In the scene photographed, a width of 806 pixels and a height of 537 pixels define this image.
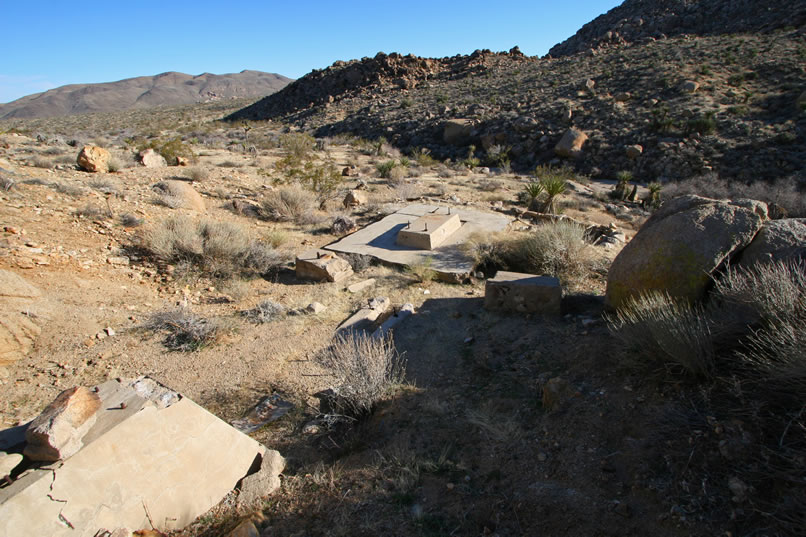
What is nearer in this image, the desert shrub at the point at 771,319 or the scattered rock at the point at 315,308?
the desert shrub at the point at 771,319

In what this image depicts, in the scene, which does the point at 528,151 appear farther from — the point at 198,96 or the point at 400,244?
the point at 198,96

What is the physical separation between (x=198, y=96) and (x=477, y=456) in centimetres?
11873

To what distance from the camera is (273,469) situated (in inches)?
116

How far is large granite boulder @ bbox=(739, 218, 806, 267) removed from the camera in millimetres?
3234

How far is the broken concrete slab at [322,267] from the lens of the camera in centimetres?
650

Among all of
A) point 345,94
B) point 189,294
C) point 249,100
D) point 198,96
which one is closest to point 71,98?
point 198,96

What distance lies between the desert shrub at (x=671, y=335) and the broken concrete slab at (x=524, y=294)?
1268 mm

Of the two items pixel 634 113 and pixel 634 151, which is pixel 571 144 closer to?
pixel 634 151

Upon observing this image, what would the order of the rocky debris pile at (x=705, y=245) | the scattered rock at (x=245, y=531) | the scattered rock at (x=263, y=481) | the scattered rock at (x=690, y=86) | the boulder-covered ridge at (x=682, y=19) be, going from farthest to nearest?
the boulder-covered ridge at (x=682, y=19)
the scattered rock at (x=690, y=86)
the rocky debris pile at (x=705, y=245)
the scattered rock at (x=263, y=481)
the scattered rock at (x=245, y=531)

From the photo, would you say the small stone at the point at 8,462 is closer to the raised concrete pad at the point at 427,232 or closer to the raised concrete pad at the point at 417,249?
the raised concrete pad at the point at 417,249

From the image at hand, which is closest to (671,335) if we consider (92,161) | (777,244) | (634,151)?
(777,244)

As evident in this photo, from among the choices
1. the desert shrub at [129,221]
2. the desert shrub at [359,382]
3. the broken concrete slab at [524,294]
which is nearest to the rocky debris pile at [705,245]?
the broken concrete slab at [524,294]

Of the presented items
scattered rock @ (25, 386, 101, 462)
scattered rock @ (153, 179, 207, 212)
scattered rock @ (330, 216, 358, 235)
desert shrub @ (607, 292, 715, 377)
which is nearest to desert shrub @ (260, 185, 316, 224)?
scattered rock @ (330, 216, 358, 235)

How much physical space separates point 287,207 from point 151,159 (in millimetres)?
5609
